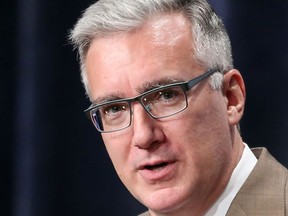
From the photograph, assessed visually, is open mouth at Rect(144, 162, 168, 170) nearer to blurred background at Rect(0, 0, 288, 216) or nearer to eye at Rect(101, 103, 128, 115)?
eye at Rect(101, 103, 128, 115)

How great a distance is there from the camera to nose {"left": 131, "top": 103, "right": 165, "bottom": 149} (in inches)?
44.2

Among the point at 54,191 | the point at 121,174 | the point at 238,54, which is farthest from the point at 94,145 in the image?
the point at 121,174

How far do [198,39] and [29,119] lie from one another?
0.82 meters

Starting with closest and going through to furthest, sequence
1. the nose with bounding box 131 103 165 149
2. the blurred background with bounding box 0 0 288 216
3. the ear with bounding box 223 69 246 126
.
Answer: the nose with bounding box 131 103 165 149 → the ear with bounding box 223 69 246 126 → the blurred background with bounding box 0 0 288 216

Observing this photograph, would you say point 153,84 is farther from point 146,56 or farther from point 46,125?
point 46,125

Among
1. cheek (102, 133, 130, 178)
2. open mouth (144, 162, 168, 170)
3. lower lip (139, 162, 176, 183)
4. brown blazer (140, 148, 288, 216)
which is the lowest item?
brown blazer (140, 148, 288, 216)

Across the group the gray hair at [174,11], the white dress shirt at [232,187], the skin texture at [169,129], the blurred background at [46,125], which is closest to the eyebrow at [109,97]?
the skin texture at [169,129]

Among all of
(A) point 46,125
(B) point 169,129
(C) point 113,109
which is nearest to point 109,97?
(C) point 113,109

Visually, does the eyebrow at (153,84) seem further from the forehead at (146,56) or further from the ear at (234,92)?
the ear at (234,92)

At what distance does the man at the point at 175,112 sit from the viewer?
3.77 ft

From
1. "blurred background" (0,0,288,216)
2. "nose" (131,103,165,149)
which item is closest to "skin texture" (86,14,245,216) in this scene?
"nose" (131,103,165,149)

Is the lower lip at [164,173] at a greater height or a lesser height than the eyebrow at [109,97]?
lesser

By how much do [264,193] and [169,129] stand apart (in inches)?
7.9

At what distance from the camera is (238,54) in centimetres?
174
